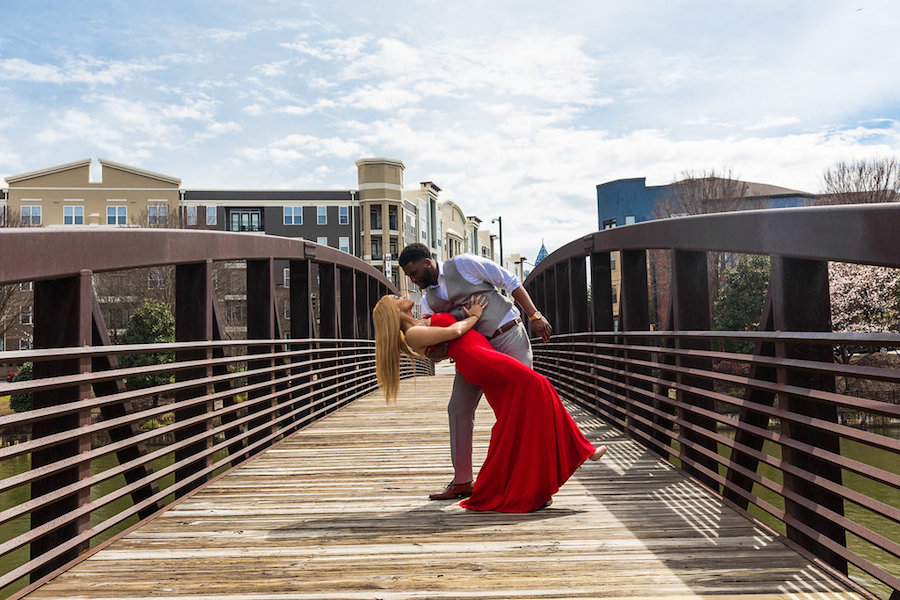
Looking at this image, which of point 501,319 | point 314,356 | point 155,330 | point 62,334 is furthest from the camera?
point 155,330

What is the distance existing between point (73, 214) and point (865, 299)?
45.4m

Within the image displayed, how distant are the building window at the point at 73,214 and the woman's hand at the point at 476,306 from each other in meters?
51.9

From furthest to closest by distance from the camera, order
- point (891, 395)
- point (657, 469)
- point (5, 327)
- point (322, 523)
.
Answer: point (5, 327), point (891, 395), point (657, 469), point (322, 523)

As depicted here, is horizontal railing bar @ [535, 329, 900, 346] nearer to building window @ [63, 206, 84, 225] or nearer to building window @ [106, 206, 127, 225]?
building window @ [106, 206, 127, 225]

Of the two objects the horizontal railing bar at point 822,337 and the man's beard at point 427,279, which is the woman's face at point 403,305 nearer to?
the man's beard at point 427,279

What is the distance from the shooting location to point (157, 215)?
45500 mm

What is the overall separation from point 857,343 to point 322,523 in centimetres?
286

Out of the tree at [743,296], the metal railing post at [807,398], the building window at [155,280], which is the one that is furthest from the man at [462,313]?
the building window at [155,280]

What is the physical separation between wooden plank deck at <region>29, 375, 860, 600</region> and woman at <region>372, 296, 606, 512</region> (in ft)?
0.54

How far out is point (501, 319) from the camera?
16.7 ft

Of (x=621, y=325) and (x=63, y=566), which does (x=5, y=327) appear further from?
(x=63, y=566)

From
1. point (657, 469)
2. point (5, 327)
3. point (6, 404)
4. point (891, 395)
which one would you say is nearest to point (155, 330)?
point (5, 327)

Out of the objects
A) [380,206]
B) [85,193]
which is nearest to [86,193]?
[85,193]

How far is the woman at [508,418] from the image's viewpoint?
4523mm
